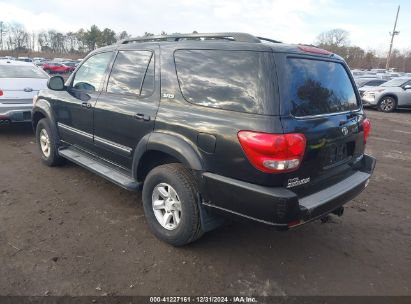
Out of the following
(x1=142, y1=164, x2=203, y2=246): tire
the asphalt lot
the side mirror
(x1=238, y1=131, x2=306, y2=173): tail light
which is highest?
the side mirror

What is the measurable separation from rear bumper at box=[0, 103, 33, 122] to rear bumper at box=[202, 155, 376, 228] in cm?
567

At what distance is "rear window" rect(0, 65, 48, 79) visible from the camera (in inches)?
292

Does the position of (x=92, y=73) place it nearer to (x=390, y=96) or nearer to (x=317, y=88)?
(x=317, y=88)

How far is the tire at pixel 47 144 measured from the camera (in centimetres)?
512

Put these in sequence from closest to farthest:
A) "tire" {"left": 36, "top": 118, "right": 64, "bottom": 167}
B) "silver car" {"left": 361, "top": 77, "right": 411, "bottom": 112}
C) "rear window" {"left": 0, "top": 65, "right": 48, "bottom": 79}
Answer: "tire" {"left": 36, "top": 118, "right": 64, "bottom": 167}
"rear window" {"left": 0, "top": 65, "right": 48, "bottom": 79}
"silver car" {"left": 361, "top": 77, "right": 411, "bottom": 112}

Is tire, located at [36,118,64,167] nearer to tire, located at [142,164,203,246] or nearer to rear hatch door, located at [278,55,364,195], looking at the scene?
tire, located at [142,164,203,246]

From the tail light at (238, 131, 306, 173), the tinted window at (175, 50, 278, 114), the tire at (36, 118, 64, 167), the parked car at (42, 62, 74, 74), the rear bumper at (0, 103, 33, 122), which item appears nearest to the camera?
the tail light at (238, 131, 306, 173)

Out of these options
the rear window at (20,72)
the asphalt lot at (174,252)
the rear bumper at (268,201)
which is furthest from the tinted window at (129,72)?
the rear window at (20,72)

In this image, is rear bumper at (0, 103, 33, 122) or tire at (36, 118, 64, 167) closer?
tire at (36, 118, 64, 167)

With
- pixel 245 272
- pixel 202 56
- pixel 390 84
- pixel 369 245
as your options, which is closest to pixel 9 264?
pixel 245 272

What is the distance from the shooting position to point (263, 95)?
255 cm

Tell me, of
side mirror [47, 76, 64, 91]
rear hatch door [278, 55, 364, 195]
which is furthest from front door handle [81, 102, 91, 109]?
rear hatch door [278, 55, 364, 195]

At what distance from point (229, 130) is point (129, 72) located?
1674mm

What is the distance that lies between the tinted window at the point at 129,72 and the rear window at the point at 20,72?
4.71m
